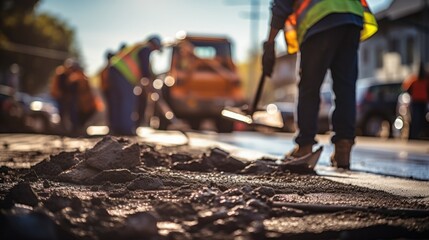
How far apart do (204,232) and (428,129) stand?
1387 cm

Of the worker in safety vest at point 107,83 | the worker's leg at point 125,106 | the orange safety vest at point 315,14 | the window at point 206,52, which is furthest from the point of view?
the window at point 206,52

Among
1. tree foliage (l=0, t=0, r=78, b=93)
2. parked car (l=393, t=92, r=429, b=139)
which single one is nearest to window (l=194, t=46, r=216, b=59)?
parked car (l=393, t=92, r=429, b=139)

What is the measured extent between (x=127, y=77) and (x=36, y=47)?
45075 mm

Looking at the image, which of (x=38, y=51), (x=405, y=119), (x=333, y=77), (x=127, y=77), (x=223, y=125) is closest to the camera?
(x=333, y=77)

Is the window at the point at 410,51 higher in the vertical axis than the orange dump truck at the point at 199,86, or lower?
higher

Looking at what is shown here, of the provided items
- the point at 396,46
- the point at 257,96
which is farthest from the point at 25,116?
the point at 396,46

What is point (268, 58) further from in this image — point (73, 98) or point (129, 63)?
point (73, 98)

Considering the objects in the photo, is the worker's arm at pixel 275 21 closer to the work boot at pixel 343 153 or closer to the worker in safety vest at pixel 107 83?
the work boot at pixel 343 153

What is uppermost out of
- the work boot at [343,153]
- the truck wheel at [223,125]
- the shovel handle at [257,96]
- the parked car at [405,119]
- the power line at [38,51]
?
the power line at [38,51]

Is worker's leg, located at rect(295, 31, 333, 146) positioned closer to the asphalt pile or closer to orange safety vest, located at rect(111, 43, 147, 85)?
the asphalt pile

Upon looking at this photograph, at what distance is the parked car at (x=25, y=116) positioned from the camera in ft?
59.7

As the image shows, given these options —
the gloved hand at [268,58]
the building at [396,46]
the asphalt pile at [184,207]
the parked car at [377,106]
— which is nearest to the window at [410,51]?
the building at [396,46]

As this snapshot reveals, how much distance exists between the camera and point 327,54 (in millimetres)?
5289

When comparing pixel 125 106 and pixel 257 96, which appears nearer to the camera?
pixel 257 96
